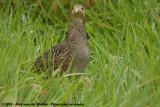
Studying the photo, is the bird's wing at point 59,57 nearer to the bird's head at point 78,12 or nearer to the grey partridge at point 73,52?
the grey partridge at point 73,52

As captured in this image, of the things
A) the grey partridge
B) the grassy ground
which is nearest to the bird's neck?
the grey partridge

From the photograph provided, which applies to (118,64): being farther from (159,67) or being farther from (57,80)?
(57,80)

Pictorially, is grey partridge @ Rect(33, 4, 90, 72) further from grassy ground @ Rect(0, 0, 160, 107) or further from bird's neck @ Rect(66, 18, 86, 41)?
grassy ground @ Rect(0, 0, 160, 107)

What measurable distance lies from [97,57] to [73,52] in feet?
1.09

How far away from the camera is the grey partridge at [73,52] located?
4547 millimetres

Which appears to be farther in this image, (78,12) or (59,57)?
(78,12)

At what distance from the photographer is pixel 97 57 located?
4.73 metres

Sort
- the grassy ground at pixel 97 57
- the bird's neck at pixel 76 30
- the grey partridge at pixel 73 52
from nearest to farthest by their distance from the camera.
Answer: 1. the grassy ground at pixel 97 57
2. the grey partridge at pixel 73 52
3. the bird's neck at pixel 76 30

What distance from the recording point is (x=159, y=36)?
557cm

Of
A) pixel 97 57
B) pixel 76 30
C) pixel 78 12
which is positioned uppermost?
pixel 78 12

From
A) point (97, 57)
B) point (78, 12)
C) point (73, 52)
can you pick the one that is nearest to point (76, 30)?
point (78, 12)

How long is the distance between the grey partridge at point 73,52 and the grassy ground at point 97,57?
0.50 ft

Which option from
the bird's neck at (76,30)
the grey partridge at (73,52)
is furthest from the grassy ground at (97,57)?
the bird's neck at (76,30)

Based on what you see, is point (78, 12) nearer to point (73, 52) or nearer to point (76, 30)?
point (76, 30)
